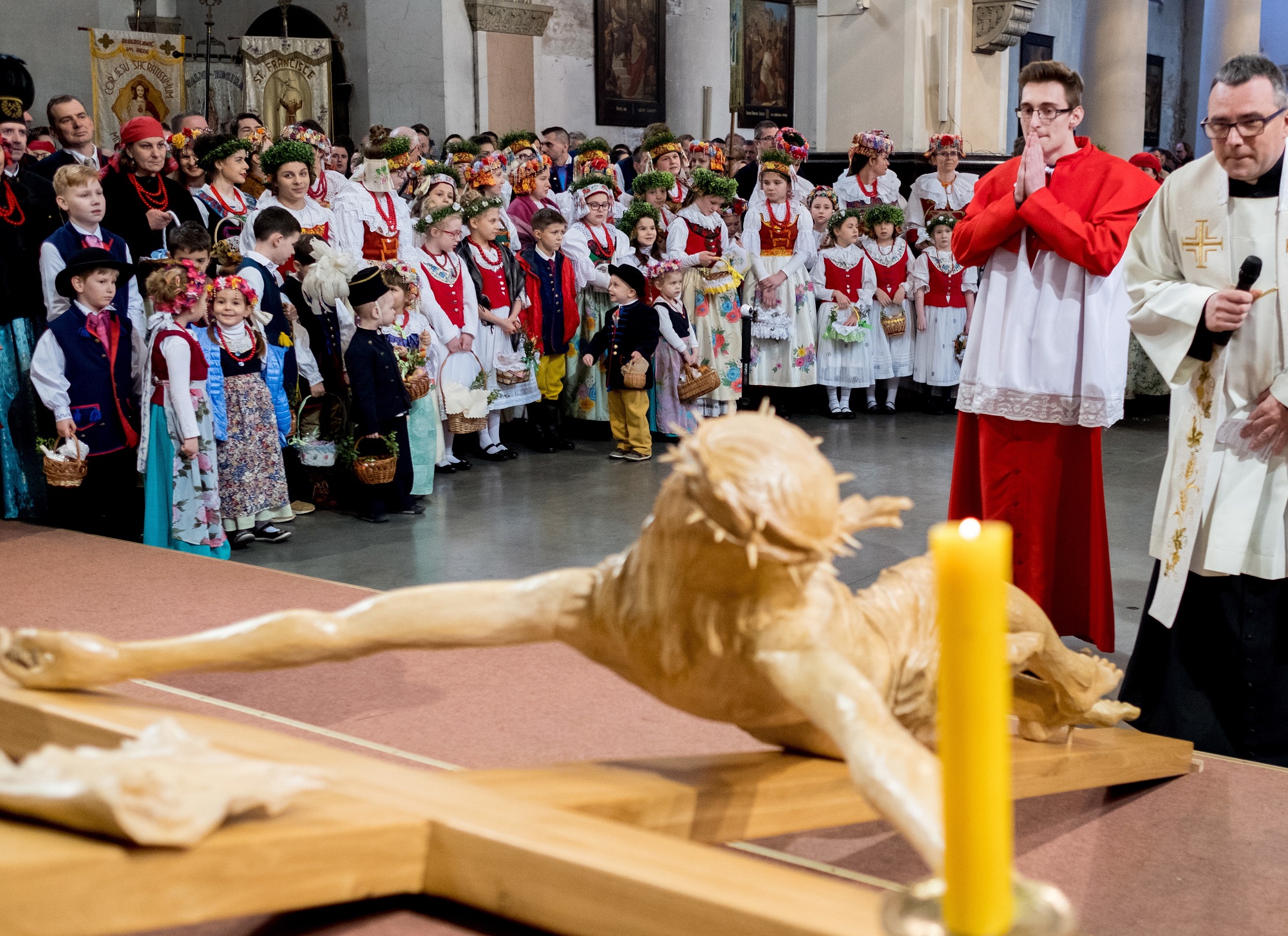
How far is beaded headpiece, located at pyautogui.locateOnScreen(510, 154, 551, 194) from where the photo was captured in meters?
9.88

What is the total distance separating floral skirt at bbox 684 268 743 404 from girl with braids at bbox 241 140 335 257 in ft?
8.71

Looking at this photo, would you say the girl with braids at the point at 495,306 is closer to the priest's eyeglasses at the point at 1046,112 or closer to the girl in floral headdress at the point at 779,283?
the girl in floral headdress at the point at 779,283

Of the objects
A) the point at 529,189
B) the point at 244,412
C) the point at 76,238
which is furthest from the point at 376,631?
the point at 529,189

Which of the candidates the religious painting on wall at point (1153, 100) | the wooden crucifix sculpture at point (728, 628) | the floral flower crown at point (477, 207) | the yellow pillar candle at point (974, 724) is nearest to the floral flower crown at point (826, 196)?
the floral flower crown at point (477, 207)

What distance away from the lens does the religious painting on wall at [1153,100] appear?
23.6m

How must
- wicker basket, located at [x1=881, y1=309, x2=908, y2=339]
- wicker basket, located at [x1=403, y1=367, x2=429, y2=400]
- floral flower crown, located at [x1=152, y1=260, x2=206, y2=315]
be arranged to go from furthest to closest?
1. wicker basket, located at [x1=881, y1=309, x2=908, y2=339]
2. wicker basket, located at [x1=403, y1=367, x2=429, y2=400]
3. floral flower crown, located at [x1=152, y1=260, x2=206, y2=315]

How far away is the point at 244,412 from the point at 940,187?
272 inches

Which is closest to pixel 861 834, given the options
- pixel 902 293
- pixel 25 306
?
pixel 25 306

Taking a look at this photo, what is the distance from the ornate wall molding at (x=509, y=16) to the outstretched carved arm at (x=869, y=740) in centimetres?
1455

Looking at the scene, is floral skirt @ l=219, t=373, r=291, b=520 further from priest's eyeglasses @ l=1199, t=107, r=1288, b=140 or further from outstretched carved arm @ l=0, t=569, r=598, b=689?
outstretched carved arm @ l=0, t=569, r=598, b=689

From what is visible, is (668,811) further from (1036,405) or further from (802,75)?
(802,75)

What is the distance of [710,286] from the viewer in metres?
9.20

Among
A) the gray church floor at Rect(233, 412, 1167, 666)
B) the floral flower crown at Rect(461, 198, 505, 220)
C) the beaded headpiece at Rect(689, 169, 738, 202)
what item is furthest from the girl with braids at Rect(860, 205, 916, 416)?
the floral flower crown at Rect(461, 198, 505, 220)

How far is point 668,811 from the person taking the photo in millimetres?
1463
